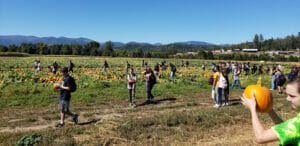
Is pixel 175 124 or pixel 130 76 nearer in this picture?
pixel 175 124

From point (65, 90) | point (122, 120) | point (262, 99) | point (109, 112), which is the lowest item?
point (109, 112)

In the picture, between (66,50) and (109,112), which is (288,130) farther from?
(66,50)

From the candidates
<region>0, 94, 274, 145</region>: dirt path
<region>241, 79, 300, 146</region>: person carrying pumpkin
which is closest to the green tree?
<region>0, 94, 274, 145</region>: dirt path

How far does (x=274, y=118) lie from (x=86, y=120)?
7.13 m

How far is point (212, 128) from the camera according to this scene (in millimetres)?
7281

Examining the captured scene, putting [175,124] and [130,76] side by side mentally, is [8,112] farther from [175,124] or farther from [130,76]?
[175,124]

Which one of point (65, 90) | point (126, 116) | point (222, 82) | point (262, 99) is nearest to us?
point (262, 99)

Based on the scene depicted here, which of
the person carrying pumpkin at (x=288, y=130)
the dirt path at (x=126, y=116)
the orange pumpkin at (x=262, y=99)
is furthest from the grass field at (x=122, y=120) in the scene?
the person carrying pumpkin at (x=288, y=130)

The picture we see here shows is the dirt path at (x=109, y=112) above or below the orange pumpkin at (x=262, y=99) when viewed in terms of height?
below

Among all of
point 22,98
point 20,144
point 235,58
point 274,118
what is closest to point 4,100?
point 22,98

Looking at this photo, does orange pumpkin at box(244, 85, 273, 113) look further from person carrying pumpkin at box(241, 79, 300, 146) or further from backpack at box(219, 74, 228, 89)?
backpack at box(219, 74, 228, 89)

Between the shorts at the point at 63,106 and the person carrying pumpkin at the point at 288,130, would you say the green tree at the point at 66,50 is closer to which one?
the shorts at the point at 63,106

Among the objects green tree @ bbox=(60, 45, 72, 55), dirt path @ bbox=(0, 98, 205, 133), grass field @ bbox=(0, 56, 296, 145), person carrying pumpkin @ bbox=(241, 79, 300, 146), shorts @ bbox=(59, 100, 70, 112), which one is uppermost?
green tree @ bbox=(60, 45, 72, 55)

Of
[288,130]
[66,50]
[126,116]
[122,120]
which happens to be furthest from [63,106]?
[66,50]
